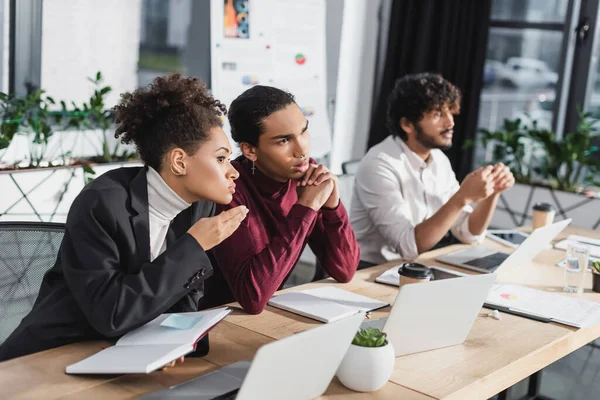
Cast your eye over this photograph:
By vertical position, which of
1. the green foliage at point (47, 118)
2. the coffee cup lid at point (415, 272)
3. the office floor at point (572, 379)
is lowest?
the office floor at point (572, 379)

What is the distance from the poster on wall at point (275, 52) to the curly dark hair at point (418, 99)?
115 centimetres

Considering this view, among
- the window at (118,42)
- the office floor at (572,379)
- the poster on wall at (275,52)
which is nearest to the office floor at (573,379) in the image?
the office floor at (572,379)

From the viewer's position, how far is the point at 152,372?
1344 mm

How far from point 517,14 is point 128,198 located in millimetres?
3662

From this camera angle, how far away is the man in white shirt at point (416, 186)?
2479 millimetres

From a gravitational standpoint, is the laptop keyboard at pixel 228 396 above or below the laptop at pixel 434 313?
below

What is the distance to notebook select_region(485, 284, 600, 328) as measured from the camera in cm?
180

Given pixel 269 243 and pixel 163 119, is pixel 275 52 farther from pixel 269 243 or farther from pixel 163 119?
pixel 163 119

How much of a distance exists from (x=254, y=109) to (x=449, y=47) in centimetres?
284

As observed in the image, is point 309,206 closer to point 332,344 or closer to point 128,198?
point 128,198

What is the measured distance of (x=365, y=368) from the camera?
4.25ft

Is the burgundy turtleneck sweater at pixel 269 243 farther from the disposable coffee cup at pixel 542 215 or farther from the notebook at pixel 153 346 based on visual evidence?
the disposable coffee cup at pixel 542 215

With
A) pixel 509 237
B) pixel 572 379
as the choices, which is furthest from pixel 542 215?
pixel 572 379

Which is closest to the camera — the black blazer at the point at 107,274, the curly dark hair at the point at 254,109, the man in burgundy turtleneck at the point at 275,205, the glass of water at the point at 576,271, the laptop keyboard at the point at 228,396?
the laptop keyboard at the point at 228,396
